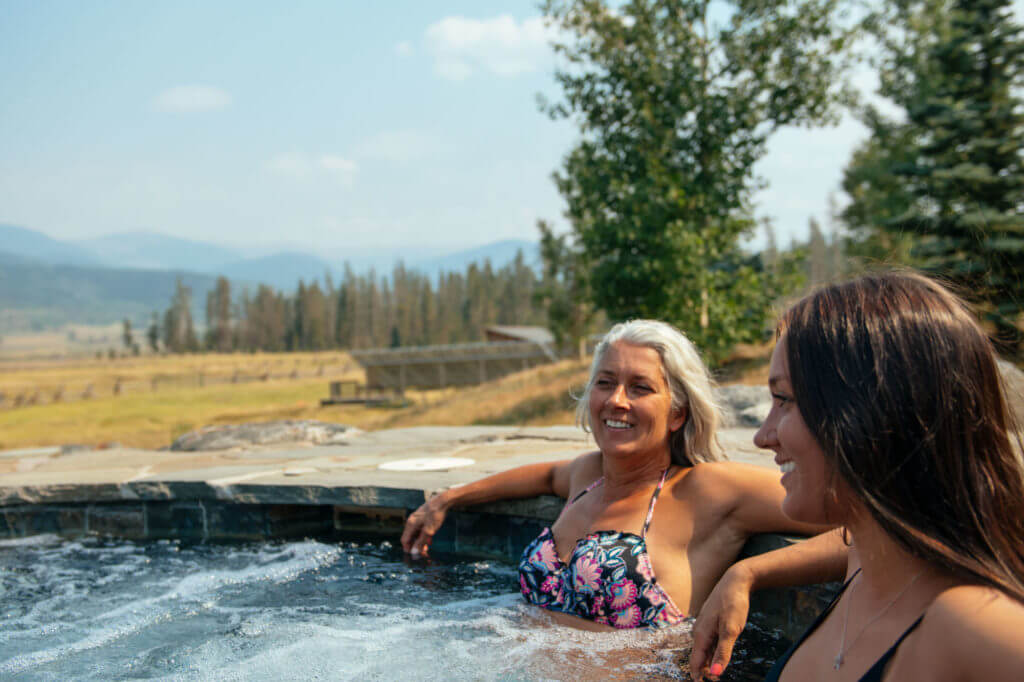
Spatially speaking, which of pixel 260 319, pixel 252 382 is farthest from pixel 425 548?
pixel 260 319

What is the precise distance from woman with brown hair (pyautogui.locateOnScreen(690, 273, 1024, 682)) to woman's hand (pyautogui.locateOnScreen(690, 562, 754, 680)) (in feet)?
2.59

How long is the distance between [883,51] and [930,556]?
22544 mm

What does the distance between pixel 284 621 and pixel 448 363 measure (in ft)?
101

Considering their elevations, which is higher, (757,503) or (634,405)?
(634,405)

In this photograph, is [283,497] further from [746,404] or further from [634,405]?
[746,404]

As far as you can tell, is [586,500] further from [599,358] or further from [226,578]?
[226,578]

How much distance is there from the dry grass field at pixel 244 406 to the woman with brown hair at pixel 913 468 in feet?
15.1

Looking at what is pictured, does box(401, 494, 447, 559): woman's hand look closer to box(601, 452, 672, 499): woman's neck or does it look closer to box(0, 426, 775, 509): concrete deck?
box(0, 426, 775, 509): concrete deck

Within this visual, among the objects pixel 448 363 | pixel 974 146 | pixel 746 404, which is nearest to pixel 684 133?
pixel 974 146

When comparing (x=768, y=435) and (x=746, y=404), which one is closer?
(x=768, y=435)

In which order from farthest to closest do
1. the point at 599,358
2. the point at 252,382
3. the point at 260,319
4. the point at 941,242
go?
the point at 260,319, the point at 252,382, the point at 941,242, the point at 599,358

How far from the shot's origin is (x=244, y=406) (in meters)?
32.4

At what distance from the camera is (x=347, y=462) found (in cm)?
573

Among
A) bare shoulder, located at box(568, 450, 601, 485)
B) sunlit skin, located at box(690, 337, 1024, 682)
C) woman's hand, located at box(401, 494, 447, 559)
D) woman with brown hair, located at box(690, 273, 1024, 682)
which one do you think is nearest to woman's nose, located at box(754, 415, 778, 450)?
sunlit skin, located at box(690, 337, 1024, 682)
